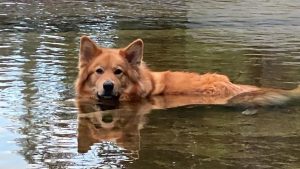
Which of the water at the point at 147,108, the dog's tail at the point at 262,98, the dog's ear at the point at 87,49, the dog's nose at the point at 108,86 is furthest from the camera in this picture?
the dog's ear at the point at 87,49

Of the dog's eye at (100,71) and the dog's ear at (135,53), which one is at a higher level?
the dog's ear at (135,53)

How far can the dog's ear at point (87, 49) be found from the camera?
8906mm

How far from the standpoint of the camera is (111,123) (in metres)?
7.44

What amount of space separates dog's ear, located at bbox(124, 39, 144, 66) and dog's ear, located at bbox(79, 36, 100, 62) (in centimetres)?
41

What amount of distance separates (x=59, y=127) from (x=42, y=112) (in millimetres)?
793

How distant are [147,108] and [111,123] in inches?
40.6

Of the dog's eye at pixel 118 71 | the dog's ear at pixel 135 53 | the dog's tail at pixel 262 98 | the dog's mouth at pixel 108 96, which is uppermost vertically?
the dog's ear at pixel 135 53

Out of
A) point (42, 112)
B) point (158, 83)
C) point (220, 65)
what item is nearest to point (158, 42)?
point (220, 65)

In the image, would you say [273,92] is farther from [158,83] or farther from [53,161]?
[53,161]

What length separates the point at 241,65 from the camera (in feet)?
39.1

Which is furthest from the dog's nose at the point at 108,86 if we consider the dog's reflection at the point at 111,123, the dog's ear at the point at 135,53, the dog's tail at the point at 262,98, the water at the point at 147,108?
the dog's tail at the point at 262,98

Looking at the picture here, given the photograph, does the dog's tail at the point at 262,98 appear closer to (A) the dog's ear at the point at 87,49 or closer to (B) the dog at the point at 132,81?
(B) the dog at the point at 132,81

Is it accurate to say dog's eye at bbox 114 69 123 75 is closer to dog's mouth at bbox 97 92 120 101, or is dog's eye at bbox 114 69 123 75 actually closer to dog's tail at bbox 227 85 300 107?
dog's mouth at bbox 97 92 120 101

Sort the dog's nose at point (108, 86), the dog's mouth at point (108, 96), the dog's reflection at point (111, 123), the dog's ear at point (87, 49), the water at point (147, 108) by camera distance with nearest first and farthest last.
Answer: the water at point (147, 108), the dog's reflection at point (111, 123), the dog's nose at point (108, 86), the dog's mouth at point (108, 96), the dog's ear at point (87, 49)
